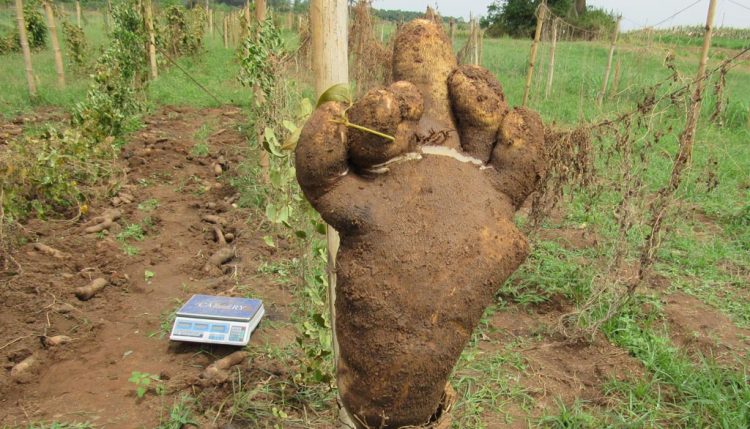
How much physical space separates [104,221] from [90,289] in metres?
1.21

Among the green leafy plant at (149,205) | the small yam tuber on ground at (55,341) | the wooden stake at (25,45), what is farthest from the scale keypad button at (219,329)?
the wooden stake at (25,45)

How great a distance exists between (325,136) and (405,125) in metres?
0.20

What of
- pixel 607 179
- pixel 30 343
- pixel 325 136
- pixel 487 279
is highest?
pixel 325 136

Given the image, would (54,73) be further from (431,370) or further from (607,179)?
(431,370)

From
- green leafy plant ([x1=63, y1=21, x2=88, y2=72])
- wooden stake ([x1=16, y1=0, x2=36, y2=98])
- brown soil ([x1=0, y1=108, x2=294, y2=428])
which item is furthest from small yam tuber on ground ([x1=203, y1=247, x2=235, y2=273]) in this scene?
green leafy plant ([x1=63, y1=21, x2=88, y2=72])

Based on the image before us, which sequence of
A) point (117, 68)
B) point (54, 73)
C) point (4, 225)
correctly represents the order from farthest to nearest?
1. point (54, 73)
2. point (117, 68)
3. point (4, 225)

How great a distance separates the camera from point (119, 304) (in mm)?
3582

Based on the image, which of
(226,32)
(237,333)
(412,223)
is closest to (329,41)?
(412,223)

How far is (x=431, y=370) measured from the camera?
121cm

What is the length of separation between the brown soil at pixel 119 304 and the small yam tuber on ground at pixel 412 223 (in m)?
1.79

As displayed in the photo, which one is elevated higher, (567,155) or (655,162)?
(567,155)

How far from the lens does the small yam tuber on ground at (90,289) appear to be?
3.54 m

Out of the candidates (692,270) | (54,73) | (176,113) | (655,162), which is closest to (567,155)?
(692,270)

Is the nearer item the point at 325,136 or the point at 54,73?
the point at 325,136
